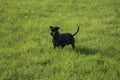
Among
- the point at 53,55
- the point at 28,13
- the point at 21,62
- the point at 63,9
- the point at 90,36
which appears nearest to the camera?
the point at 21,62

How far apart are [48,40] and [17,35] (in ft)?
5.02

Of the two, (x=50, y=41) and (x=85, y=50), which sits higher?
(x=50, y=41)

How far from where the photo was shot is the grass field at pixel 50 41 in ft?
28.9

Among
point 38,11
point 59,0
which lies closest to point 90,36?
point 38,11

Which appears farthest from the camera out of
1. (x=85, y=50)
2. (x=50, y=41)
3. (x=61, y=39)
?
(x=50, y=41)

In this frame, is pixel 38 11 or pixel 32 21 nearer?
pixel 32 21

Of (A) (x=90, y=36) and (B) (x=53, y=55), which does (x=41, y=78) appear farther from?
(A) (x=90, y=36)

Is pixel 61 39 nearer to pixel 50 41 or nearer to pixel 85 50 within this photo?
pixel 85 50

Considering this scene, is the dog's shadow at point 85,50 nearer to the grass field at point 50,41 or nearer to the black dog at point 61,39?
the grass field at point 50,41

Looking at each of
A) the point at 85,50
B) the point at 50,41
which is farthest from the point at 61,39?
the point at 50,41

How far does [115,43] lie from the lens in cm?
1229

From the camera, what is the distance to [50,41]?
12.1 m

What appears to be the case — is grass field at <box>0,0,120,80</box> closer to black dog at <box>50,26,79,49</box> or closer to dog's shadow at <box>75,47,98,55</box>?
dog's shadow at <box>75,47,98,55</box>

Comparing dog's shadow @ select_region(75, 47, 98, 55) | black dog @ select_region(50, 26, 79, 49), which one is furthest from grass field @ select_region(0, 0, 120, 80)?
black dog @ select_region(50, 26, 79, 49)
